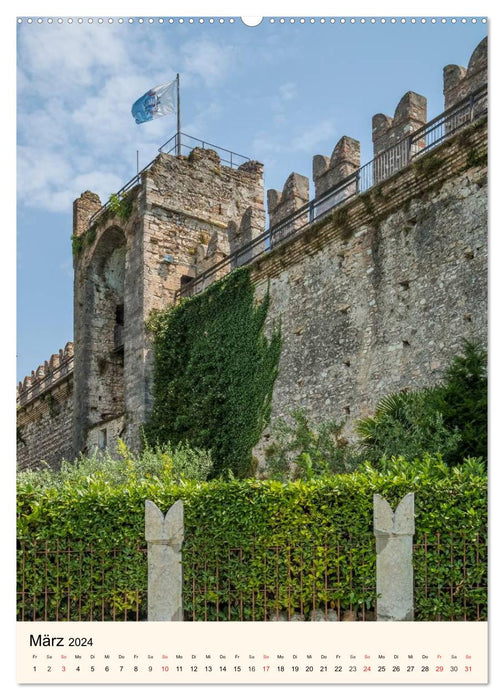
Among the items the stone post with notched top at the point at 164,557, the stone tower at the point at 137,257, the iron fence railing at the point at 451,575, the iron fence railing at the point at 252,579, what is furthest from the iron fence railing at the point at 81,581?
the stone tower at the point at 137,257

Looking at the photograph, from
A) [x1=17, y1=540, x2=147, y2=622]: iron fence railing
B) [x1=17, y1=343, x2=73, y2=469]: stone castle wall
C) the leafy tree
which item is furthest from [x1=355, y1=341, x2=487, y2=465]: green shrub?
[x1=17, y1=343, x2=73, y2=469]: stone castle wall

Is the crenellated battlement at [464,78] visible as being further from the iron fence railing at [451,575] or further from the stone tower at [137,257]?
the iron fence railing at [451,575]

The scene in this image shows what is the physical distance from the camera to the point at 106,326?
2261cm

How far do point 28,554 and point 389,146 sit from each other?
883 cm

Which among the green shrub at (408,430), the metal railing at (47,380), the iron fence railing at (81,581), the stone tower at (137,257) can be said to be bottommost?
the iron fence railing at (81,581)

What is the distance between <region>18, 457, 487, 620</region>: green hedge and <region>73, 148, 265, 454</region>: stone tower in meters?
9.56

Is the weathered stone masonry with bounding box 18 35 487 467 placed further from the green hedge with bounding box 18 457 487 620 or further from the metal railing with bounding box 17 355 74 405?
the green hedge with bounding box 18 457 487 620

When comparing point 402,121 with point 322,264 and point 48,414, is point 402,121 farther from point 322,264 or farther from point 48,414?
point 48,414

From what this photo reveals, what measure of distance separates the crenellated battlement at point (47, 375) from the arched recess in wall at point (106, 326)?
327cm

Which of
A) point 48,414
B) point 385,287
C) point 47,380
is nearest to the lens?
point 385,287

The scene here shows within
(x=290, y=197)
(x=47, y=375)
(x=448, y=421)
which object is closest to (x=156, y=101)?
(x=290, y=197)

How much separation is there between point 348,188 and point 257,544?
811cm

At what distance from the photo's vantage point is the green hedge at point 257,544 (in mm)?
8336

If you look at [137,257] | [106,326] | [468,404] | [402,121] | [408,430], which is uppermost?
[402,121]
